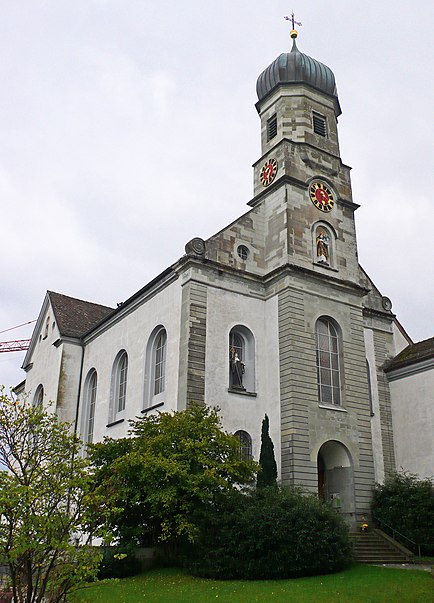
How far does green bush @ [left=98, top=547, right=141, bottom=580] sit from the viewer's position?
20938 millimetres

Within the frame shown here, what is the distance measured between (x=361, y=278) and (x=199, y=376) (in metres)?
13.4

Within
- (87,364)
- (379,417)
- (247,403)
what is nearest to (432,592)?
(247,403)

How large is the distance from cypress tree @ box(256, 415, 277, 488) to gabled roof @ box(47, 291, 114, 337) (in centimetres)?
1589

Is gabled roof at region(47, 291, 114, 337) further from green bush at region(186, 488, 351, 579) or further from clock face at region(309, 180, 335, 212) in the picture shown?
green bush at region(186, 488, 351, 579)

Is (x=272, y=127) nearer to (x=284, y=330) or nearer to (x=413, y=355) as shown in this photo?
(x=284, y=330)

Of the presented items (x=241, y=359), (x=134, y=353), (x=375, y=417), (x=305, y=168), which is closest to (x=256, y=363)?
(x=241, y=359)

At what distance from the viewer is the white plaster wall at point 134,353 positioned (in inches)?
1111

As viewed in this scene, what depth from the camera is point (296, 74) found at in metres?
35.5

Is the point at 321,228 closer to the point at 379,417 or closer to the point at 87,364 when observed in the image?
the point at 379,417

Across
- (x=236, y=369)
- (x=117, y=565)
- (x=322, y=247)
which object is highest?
(x=322, y=247)

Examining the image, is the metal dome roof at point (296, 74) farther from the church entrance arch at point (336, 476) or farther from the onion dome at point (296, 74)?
the church entrance arch at point (336, 476)

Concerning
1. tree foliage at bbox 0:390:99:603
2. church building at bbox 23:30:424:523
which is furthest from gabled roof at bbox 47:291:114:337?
tree foliage at bbox 0:390:99:603

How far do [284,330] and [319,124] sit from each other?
43.2 ft

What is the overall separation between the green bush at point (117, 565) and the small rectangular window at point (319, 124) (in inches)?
946
